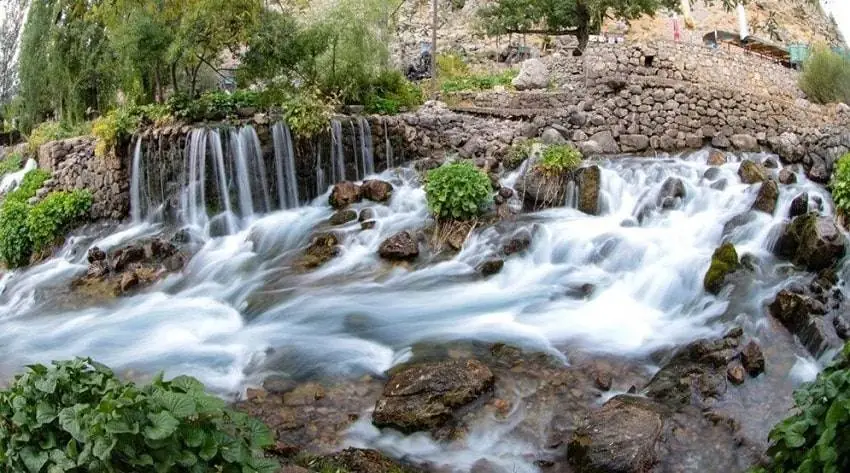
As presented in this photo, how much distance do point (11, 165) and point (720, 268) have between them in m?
14.8

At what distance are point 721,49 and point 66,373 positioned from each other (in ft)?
44.5

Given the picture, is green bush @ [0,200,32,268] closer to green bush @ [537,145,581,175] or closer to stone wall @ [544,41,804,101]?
green bush @ [537,145,581,175]

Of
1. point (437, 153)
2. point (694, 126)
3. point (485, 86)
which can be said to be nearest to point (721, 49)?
point (694, 126)

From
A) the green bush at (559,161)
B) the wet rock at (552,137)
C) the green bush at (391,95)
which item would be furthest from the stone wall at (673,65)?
the green bush at (391,95)

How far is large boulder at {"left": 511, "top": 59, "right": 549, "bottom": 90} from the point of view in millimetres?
14258

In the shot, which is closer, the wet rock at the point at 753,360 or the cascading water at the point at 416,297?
the wet rock at the point at 753,360

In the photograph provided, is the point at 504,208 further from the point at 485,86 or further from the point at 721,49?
the point at 721,49

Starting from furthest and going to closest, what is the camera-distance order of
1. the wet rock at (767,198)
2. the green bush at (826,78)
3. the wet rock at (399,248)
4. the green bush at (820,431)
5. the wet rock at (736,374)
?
the green bush at (826,78) < the wet rock at (399,248) < the wet rock at (767,198) < the wet rock at (736,374) < the green bush at (820,431)

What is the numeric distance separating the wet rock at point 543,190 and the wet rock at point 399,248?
2.09 meters

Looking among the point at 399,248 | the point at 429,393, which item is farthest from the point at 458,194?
the point at 429,393

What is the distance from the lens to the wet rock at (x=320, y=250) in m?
9.57

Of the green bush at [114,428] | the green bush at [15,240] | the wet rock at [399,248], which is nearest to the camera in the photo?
the green bush at [114,428]

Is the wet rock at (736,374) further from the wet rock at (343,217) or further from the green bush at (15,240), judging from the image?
the green bush at (15,240)

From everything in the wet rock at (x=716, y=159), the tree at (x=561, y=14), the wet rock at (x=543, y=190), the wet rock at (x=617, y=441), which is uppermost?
the tree at (x=561, y=14)
